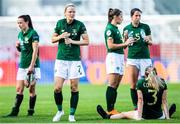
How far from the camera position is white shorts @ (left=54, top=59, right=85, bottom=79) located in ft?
39.1

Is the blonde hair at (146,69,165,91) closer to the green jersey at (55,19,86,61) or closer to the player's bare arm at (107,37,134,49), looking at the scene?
the player's bare arm at (107,37,134,49)

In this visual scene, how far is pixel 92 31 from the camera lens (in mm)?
36469

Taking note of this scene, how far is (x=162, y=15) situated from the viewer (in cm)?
3781

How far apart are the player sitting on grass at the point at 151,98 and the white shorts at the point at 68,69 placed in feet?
3.38

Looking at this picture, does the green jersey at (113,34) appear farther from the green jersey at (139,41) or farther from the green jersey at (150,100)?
the green jersey at (150,100)

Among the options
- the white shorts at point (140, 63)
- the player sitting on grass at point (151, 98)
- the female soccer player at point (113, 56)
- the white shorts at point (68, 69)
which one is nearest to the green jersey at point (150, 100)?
the player sitting on grass at point (151, 98)

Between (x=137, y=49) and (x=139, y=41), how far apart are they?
153 mm

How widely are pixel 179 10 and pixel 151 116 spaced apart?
1047 inches

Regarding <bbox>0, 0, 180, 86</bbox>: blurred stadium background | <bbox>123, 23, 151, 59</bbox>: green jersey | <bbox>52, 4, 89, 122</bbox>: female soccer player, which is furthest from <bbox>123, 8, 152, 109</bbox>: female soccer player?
<bbox>0, 0, 180, 86</bbox>: blurred stadium background

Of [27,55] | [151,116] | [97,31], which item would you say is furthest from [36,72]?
[97,31]

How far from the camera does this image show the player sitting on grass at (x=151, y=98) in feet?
38.7

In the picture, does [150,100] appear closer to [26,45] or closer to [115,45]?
[115,45]

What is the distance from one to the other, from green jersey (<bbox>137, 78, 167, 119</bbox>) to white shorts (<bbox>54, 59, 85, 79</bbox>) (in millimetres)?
1030

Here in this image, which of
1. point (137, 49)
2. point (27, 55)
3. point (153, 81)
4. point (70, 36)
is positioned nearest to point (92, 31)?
point (137, 49)
